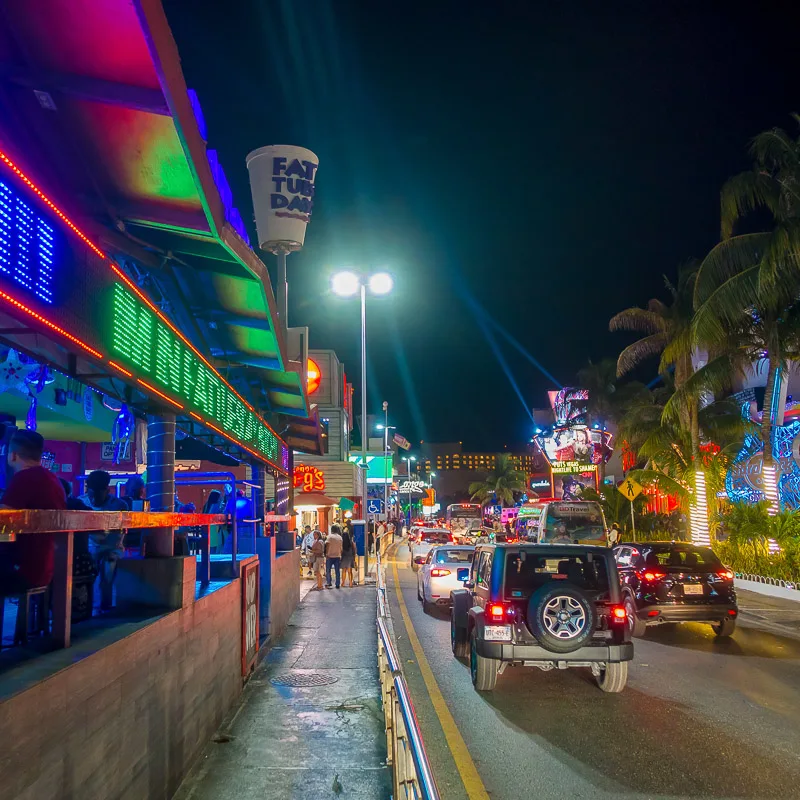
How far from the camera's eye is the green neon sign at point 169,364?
6.18m

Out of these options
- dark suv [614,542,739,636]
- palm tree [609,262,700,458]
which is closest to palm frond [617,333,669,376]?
palm tree [609,262,700,458]

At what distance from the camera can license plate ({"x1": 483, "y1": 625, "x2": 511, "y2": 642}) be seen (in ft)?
28.9

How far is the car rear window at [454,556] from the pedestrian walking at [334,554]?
4769mm

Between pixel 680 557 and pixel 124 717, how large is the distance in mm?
10784

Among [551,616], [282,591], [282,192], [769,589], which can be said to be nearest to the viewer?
[551,616]

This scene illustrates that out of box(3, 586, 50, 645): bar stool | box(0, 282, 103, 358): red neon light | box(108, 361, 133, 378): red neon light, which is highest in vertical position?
box(0, 282, 103, 358): red neon light

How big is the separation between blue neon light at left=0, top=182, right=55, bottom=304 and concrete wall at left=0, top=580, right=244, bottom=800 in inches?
84.7

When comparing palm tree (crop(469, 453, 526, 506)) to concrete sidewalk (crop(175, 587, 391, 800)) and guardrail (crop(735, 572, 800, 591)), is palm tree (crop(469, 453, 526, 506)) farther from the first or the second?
concrete sidewalk (crop(175, 587, 391, 800))

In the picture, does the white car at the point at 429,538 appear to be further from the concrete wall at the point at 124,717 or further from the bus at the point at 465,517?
the concrete wall at the point at 124,717

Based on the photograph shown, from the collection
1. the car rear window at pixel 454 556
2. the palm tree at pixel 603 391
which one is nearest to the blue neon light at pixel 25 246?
the car rear window at pixel 454 556

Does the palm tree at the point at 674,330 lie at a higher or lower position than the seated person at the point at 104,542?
higher

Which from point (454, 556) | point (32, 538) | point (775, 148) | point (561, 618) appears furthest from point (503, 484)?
point (32, 538)

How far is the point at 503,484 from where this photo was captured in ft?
330

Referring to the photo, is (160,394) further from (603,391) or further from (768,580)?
(603,391)
